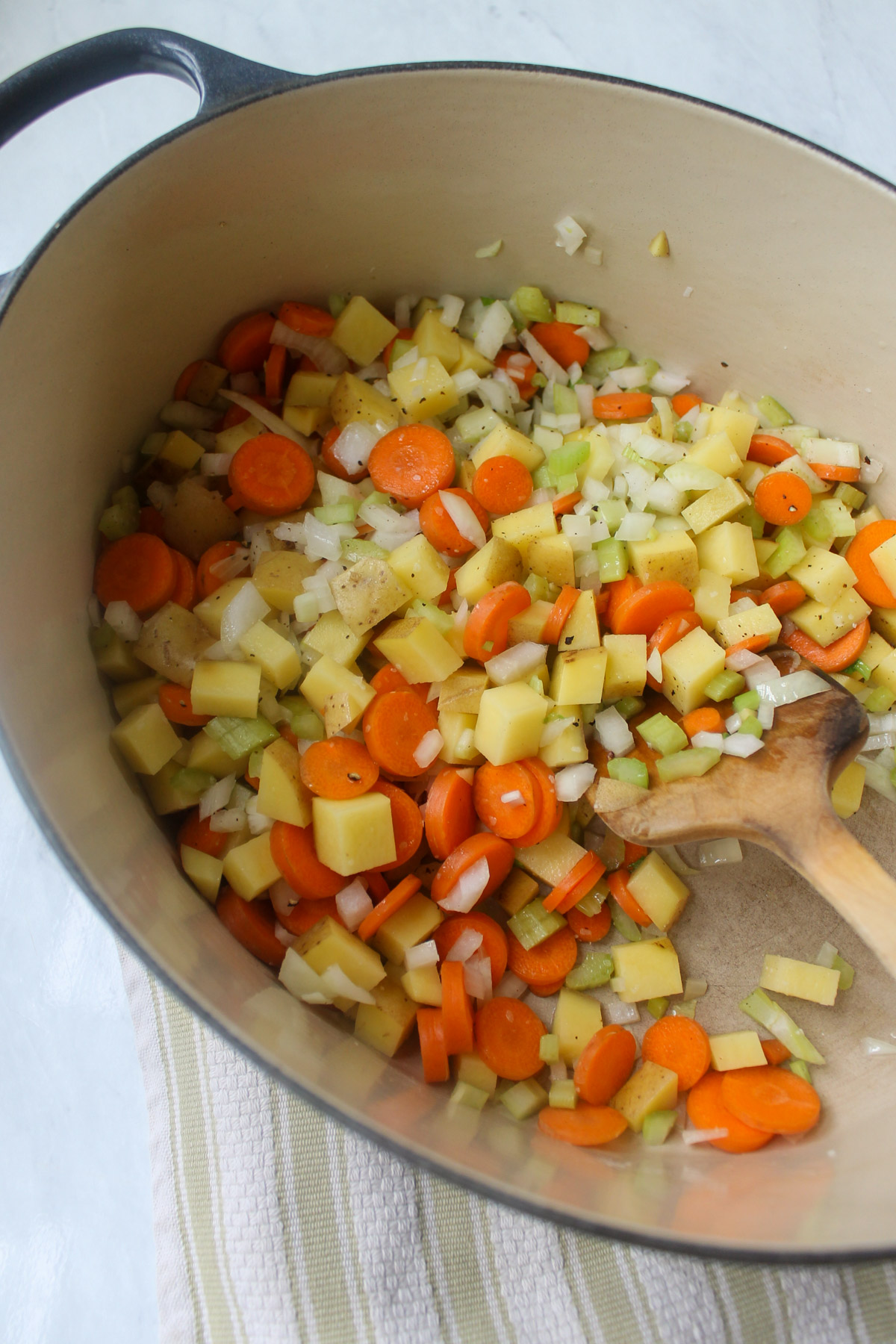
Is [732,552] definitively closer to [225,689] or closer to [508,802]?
[508,802]

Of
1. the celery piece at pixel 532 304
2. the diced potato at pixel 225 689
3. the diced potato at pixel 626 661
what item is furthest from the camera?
the celery piece at pixel 532 304

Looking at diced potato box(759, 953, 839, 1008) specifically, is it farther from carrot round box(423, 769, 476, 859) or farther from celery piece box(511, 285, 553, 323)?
celery piece box(511, 285, 553, 323)

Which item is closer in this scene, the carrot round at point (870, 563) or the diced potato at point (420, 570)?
the diced potato at point (420, 570)

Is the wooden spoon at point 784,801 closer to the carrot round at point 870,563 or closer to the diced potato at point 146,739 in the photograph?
the carrot round at point 870,563

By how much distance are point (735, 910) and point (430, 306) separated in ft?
5.41

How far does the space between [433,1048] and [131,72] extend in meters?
1.98

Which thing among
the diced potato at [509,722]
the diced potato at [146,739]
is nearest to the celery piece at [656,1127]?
the diced potato at [509,722]

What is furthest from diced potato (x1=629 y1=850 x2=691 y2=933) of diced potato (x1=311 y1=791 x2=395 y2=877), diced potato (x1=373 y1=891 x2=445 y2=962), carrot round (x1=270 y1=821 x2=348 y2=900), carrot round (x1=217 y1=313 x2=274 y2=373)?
carrot round (x1=217 y1=313 x2=274 y2=373)

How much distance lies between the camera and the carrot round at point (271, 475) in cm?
212

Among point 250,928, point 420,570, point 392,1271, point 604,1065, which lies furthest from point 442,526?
point 392,1271

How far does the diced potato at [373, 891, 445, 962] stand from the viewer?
1914 millimetres

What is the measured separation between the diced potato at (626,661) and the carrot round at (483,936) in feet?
1.91

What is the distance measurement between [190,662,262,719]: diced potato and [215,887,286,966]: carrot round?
383 millimetres

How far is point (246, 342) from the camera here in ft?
7.18
